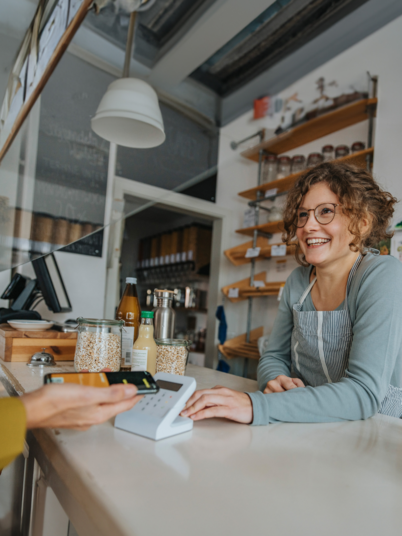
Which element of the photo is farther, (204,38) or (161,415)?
(204,38)

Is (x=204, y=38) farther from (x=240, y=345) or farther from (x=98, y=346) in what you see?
(x=240, y=345)

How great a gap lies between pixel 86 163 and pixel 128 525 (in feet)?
2.96

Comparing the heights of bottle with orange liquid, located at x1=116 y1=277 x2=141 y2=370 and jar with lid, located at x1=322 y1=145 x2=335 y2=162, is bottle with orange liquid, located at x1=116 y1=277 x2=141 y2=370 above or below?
below

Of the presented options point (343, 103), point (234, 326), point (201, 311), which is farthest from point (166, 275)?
point (343, 103)

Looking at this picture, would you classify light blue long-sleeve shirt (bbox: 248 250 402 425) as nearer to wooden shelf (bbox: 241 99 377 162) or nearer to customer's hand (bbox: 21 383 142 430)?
customer's hand (bbox: 21 383 142 430)

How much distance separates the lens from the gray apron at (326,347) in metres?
0.99

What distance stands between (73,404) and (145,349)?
419 millimetres

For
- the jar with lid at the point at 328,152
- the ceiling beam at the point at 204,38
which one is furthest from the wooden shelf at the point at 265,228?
the ceiling beam at the point at 204,38

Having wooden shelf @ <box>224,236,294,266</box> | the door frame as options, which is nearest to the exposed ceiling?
the door frame

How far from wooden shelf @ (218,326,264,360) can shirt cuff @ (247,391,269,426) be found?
230cm

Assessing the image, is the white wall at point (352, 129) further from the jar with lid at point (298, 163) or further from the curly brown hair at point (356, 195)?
the curly brown hair at point (356, 195)

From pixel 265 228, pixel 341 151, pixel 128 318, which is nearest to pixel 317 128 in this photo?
pixel 341 151

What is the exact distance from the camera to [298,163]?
2.82 metres

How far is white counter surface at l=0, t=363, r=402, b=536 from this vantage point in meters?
0.38
